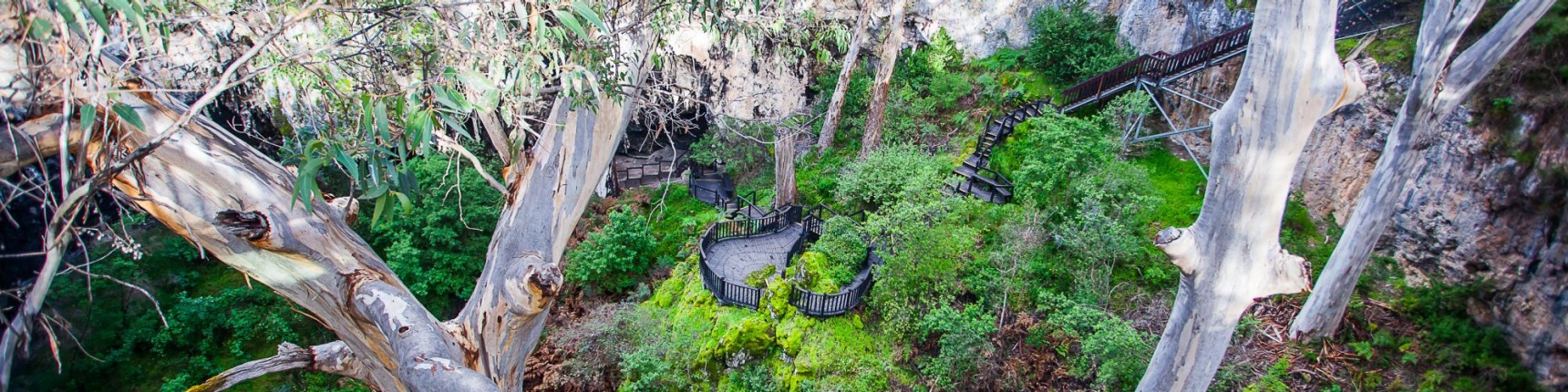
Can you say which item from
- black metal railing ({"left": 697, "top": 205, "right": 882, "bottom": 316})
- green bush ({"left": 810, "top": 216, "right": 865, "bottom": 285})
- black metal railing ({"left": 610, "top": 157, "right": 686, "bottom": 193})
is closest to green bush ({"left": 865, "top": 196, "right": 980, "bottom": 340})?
black metal railing ({"left": 697, "top": 205, "right": 882, "bottom": 316})

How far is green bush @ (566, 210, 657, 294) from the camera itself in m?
12.1

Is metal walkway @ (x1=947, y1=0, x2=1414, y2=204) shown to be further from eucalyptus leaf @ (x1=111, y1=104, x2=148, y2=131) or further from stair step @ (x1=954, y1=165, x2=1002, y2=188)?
eucalyptus leaf @ (x1=111, y1=104, x2=148, y2=131)

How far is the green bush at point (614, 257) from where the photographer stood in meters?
12.1

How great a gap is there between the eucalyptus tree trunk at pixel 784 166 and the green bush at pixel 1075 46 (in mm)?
4932

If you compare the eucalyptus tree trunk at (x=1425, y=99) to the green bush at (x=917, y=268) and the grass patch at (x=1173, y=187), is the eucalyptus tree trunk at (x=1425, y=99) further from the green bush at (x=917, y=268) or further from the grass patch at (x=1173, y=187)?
the green bush at (x=917, y=268)

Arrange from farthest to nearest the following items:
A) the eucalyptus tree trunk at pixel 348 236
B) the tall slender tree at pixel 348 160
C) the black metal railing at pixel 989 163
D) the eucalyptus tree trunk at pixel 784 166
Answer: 1. the eucalyptus tree trunk at pixel 784 166
2. the black metal railing at pixel 989 163
3. the eucalyptus tree trunk at pixel 348 236
4. the tall slender tree at pixel 348 160

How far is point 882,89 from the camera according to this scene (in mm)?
13141

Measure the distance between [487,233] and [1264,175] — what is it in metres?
12.3

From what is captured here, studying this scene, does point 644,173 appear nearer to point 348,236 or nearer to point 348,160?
point 348,236

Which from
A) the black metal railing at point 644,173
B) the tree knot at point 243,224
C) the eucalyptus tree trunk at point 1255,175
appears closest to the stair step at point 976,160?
the black metal railing at point 644,173

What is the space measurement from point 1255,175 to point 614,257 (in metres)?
9.73

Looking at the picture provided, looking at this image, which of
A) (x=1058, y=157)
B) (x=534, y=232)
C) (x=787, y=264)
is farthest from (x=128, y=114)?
(x=1058, y=157)

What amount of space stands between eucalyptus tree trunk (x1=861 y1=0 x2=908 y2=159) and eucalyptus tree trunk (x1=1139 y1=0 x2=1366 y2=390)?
825 centimetres

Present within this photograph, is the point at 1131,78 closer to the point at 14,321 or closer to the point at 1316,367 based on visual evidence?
the point at 1316,367
